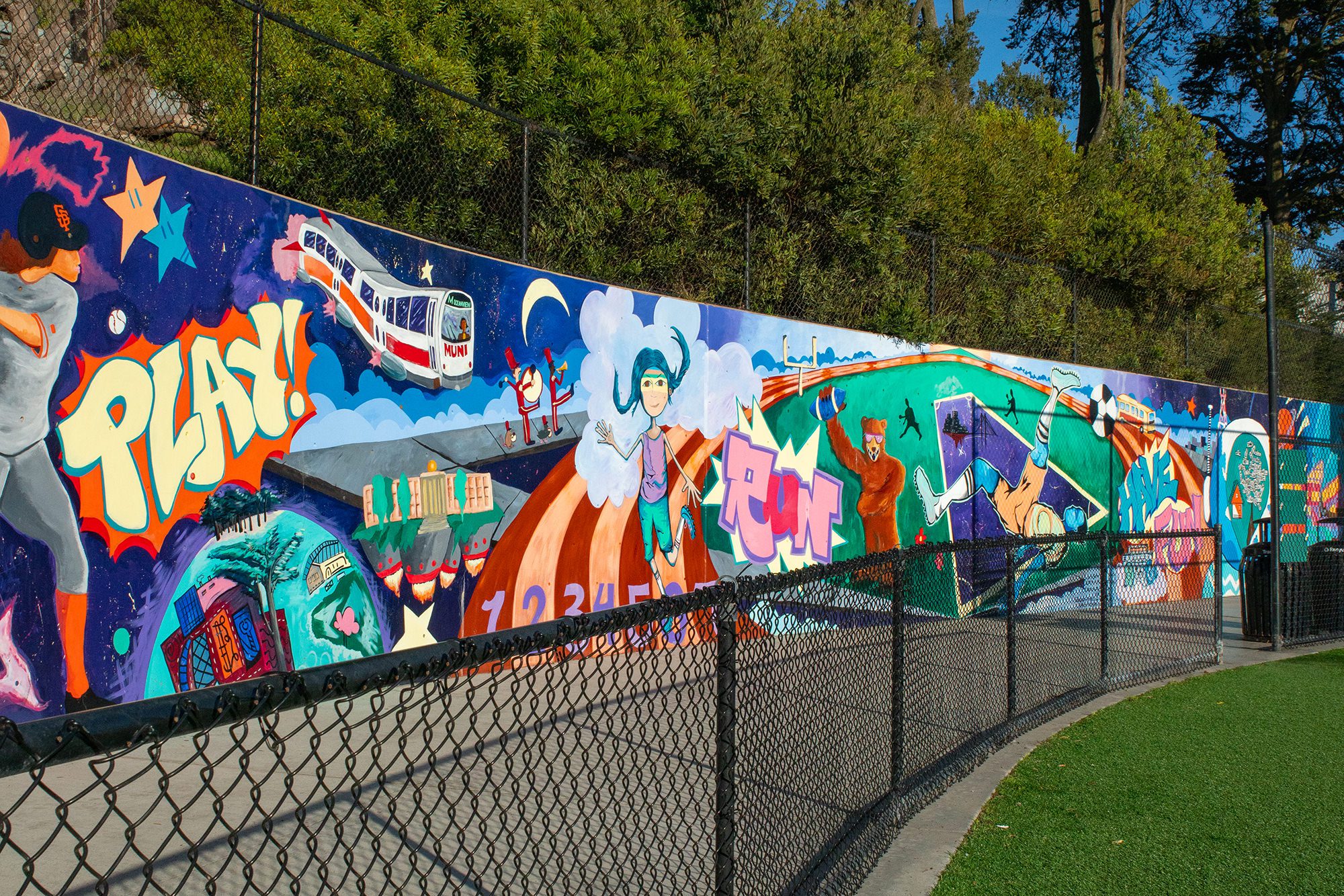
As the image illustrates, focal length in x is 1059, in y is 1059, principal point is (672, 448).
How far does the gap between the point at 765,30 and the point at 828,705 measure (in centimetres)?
1061

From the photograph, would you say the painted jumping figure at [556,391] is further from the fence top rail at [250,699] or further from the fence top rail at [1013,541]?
the fence top rail at [250,699]

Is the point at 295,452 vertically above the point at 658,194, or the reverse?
the point at 658,194

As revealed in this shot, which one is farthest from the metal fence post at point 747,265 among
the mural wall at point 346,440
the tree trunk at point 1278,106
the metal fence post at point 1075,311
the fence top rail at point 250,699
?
the tree trunk at point 1278,106

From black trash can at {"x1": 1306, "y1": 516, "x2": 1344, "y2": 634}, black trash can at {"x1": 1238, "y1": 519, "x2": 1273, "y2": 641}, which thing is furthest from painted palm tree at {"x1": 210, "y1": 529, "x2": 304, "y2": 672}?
black trash can at {"x1": 1306, "y1": 516, "x2": 1344, "y2": 634}

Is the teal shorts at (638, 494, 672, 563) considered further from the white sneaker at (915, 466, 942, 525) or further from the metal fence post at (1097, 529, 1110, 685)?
the white sneaker at (915, 466, 942, 525)

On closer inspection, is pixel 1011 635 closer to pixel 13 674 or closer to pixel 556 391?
pixel 556 391

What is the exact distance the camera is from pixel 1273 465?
1264 cm

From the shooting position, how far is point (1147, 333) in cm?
1895

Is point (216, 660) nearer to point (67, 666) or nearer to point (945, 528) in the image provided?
point (67, 666)

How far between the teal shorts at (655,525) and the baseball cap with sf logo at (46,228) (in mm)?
5430

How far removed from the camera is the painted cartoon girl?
33.7 feet

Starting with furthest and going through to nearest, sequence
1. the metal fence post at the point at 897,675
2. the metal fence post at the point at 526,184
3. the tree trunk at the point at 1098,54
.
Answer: the tree trunk at the point at 1098,54 → the metal fence post at the point at 526,184 → the metal fence post at the point at 897,675

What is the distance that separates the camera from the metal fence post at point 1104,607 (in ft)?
28.3

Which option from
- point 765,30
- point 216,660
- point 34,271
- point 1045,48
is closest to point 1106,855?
point 216,660
